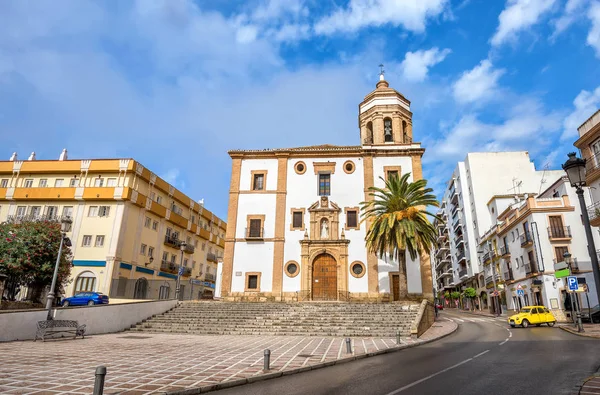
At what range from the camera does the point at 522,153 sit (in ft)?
173

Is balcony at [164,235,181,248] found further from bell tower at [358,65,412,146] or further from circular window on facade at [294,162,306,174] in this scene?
bell tower at [358,65,412,146]

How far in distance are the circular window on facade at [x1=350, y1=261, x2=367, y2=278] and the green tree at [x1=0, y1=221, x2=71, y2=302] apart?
20684mm

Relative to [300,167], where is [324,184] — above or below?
below

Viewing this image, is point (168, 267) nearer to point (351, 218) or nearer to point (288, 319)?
point (351, 218)

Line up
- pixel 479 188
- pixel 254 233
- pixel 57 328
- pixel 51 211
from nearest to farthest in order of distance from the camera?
pixel 57 328 < pixel 254 233 < pixel 51 211 < pixel 479 188

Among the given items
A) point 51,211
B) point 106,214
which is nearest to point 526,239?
point 106,214

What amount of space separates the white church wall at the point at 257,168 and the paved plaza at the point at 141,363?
1929 centimetres

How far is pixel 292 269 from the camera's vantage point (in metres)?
30.0

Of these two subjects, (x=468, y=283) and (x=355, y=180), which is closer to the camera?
(x=355, y=180)

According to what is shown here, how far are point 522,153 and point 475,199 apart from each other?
944 cm

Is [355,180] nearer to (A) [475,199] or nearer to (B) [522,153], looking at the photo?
(A) [475,199]

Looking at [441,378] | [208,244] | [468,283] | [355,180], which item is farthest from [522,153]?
[441,378]

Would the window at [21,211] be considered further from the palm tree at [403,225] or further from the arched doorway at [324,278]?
the palm tree at [403,225]

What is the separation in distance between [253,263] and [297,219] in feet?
17.3
